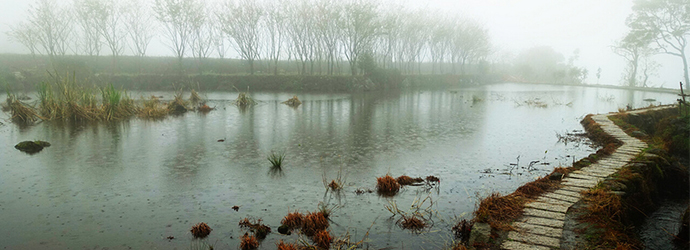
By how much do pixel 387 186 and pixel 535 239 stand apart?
258 centimetres

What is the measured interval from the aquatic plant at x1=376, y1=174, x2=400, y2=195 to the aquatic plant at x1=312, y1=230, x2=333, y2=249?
1916 mm

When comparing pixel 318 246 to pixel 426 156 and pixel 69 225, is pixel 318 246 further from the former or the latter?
pixel 426 156

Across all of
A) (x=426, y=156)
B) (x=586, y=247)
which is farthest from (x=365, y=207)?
(x=426, y=156)

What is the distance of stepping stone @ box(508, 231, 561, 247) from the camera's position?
383 cm

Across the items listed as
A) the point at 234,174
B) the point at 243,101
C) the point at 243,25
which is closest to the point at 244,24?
the point at 243,25

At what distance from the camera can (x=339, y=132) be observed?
1196 centimetres

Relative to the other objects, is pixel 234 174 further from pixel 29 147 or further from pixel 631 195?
pixel 631 195

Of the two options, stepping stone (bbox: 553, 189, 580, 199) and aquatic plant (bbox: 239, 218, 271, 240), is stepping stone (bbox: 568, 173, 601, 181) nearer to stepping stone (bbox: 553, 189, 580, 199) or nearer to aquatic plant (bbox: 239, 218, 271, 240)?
stepping stone (bbox: 553, 189, 580, 199)

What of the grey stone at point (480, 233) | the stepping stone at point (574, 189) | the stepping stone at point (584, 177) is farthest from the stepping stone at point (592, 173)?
the grey stone at point (480, 233)

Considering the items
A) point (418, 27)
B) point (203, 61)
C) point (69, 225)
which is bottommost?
point (69, 225)

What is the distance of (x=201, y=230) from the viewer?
4531mm

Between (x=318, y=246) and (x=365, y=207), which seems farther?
(x=365, y=207)

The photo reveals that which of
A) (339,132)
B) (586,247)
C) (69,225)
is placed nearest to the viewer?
(586,247)

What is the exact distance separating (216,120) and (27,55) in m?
46.2
